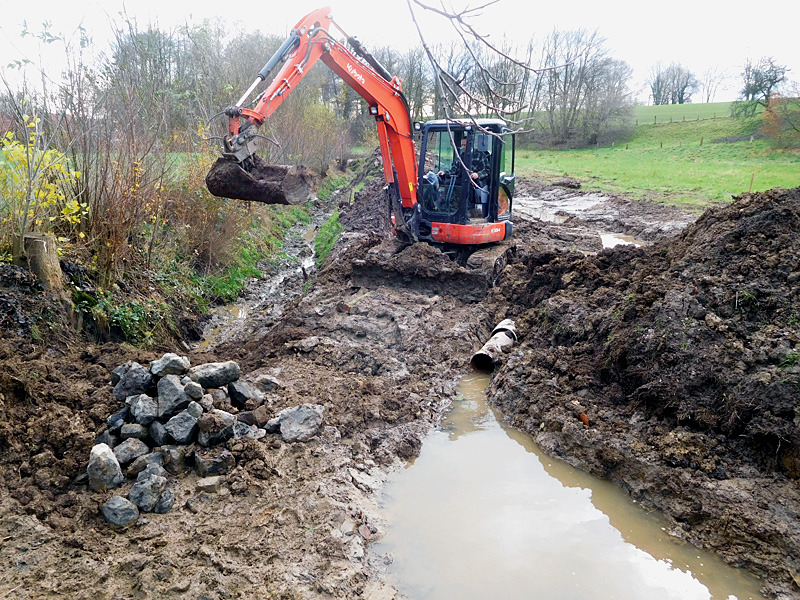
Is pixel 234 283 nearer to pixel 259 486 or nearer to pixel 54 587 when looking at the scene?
pixel 259 486

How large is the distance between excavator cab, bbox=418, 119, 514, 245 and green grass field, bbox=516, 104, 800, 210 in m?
9.79

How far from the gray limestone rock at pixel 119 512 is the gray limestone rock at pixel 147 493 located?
0.07 meters

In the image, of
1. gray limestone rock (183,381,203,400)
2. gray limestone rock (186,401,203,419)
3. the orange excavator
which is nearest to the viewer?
gray limestone rock (186,401,203,419)

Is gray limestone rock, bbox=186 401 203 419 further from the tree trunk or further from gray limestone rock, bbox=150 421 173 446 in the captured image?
the tree trunk

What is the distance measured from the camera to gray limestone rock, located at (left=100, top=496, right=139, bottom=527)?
3.55m

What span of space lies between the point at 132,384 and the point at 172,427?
66 centimetres

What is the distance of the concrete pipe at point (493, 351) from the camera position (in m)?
6.67

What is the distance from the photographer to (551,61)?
135ft

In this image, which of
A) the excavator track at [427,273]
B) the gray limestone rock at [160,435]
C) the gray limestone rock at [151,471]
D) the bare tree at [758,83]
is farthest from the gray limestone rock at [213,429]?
the bare tree at [758,83]

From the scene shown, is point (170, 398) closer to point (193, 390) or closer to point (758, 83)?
point (193, 390)

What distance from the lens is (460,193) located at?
9961 millimetres

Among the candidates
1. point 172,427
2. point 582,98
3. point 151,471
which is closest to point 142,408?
point 172,427

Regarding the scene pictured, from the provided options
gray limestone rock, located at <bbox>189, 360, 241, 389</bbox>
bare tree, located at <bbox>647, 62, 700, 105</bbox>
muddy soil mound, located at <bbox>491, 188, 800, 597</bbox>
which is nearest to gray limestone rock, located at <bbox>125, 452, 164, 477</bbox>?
gray limestone rock, located at <bbox>189, 360, 241, 389</bbox>

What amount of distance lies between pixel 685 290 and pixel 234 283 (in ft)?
24.2
